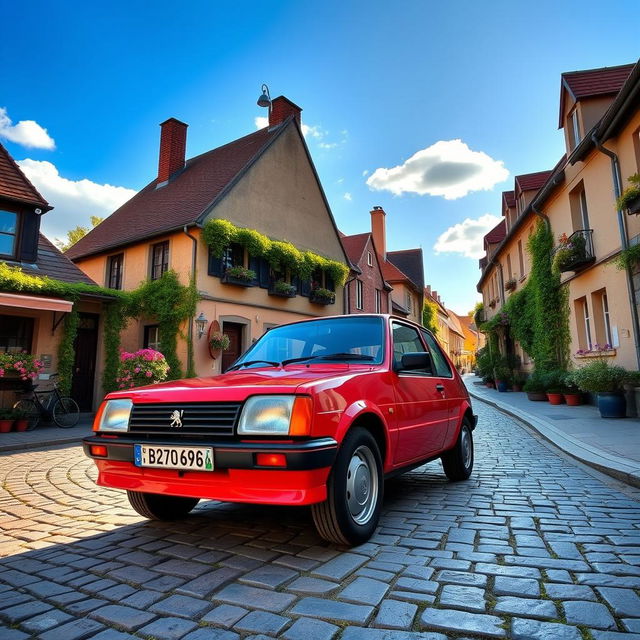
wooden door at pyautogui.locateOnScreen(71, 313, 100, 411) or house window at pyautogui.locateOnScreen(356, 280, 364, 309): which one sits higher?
house window at pyautogui.locateOnScreen(356, 280, 364, 309)

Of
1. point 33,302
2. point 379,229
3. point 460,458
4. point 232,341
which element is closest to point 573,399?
point 460,458

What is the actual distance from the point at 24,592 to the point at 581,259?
14146 millimetres

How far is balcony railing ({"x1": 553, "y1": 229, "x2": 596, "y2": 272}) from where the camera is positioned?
42.6ft

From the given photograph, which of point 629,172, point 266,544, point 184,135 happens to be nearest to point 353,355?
point 266,544

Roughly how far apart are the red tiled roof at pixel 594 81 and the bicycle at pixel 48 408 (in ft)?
54.3

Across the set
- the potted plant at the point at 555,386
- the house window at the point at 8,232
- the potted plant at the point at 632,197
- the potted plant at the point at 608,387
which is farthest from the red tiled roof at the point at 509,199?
the house window at the point at 8,232

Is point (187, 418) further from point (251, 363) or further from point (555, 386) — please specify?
point (555, 386)

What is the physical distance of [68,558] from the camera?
2967 mm

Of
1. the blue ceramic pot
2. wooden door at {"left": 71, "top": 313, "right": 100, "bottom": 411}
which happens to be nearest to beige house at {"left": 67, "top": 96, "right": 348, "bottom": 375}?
wooden door at {"left": 71, "top": 313, "right": 100, "bottom": 411}

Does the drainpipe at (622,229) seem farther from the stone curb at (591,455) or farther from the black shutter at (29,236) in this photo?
the black shutter at (29,236)

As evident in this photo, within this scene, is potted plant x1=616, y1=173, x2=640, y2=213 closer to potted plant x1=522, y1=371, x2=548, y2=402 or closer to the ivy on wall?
potted plant x1=522, y1=371, x2=548, y2=402

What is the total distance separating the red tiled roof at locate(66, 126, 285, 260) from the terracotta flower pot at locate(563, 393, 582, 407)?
12.6m

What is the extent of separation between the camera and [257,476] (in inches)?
101

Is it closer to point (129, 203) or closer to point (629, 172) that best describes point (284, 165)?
point (129, 203)
